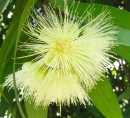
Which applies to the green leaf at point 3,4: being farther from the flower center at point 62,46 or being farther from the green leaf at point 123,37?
the green leaf at point 123,37

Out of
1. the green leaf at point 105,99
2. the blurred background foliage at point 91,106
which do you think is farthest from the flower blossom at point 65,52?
the blurred background foliage at point 91,106

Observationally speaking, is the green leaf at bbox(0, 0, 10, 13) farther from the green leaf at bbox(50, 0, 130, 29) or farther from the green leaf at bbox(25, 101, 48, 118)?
the green leaf at bbox(25, 101, 48, 118)

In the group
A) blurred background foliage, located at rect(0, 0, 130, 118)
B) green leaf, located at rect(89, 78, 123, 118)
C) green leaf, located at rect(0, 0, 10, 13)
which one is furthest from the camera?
blurred background foliage, located at rect(0, 0, 130, 118)

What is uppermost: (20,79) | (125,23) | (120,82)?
(125,23)

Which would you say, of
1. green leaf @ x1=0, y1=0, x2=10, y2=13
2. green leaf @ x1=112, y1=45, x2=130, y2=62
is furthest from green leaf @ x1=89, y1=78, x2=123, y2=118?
green leaf @ x1=0, y1=0, x2=10, y2=13

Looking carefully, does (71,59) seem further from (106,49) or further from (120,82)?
(120,82)

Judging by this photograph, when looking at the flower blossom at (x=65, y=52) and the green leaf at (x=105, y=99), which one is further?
the green leaf at (x=105, y=99)

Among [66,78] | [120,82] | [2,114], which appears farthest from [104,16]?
[120,82]
